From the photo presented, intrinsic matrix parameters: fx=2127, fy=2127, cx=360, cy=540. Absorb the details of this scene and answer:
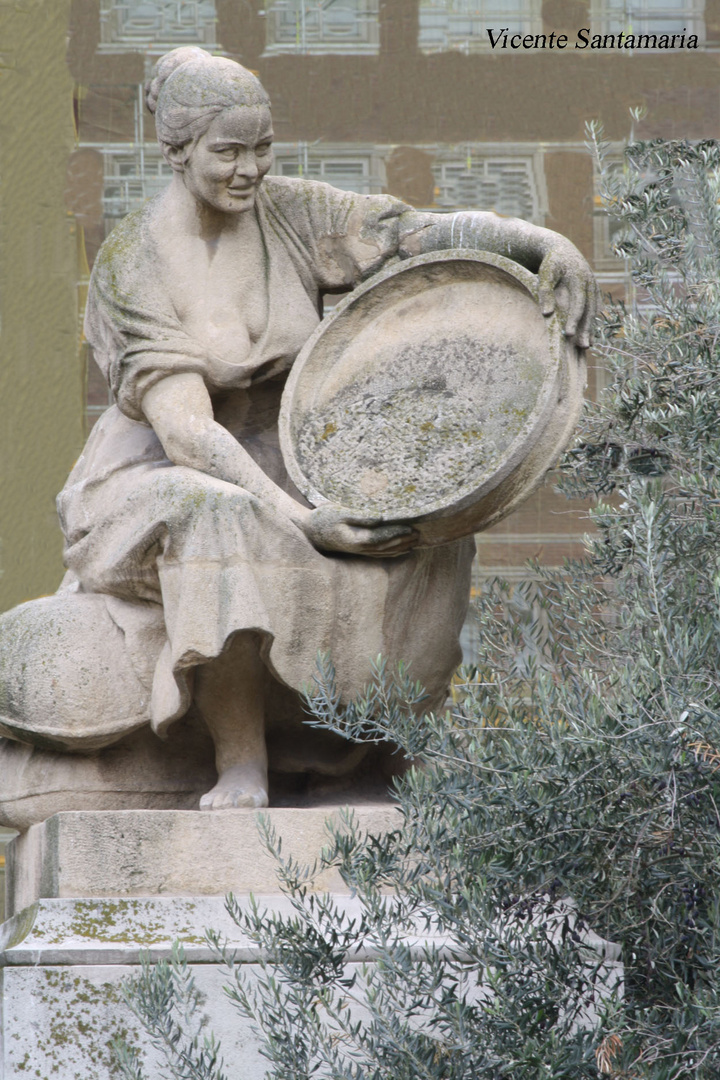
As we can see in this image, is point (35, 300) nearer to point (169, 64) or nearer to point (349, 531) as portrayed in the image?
point (169, 64)

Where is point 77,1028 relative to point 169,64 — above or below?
below

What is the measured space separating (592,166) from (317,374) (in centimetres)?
372

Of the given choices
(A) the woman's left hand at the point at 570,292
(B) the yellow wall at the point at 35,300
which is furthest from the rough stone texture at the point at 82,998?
(B) the yellow wall at the point at 35,300

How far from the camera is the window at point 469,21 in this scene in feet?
27.1

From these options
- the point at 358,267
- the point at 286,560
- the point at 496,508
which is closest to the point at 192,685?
the point at 286,560

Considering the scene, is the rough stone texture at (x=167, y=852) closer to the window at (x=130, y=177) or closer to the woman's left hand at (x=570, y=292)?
the woman's left hand at (x=570, y=292)

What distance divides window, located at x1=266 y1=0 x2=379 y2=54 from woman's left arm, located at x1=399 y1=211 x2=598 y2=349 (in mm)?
3415

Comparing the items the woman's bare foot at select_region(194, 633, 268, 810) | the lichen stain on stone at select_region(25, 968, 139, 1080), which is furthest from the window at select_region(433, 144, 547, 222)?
the lichen stain on stone at select_region(25, 968, 139, 1080)

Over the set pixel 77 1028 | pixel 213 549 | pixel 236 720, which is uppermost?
pixel 213 549

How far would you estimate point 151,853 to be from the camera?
4.45 meters

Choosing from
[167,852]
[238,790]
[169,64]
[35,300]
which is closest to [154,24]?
[35,300]

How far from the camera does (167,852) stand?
4.45 m

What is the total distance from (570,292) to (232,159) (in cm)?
83

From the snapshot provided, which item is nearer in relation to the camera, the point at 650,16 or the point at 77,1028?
the point at 77,1028
